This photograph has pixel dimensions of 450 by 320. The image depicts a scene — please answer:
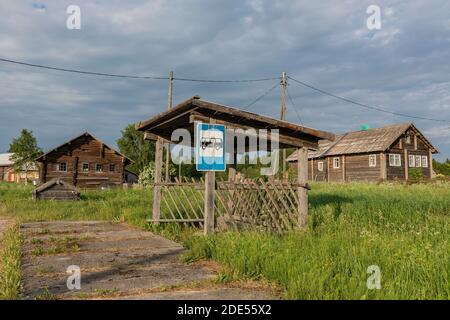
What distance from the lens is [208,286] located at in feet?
14.5

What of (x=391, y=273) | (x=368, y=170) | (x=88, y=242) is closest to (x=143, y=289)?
(x=391, y=273)

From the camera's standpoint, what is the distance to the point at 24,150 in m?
53.8

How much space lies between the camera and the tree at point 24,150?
53.7m

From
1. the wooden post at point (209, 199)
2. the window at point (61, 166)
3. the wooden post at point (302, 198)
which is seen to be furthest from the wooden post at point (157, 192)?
the window at point (61, 166)

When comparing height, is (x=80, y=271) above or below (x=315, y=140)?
below

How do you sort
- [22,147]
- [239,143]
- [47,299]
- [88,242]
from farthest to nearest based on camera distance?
[22,147], [239,143], [88,242], [47,299]

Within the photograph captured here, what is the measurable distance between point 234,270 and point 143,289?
1.24m

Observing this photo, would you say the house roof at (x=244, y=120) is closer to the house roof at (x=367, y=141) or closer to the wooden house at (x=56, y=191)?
the wooden house at (x=56, y=191)

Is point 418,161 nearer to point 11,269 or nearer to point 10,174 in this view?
point 11,269

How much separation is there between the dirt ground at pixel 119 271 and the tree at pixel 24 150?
5211 centimetres

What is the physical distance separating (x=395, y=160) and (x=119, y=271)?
3506cm

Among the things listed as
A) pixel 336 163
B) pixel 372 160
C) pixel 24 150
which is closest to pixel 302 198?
pixel 372 160

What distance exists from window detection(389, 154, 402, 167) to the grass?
3380cm
